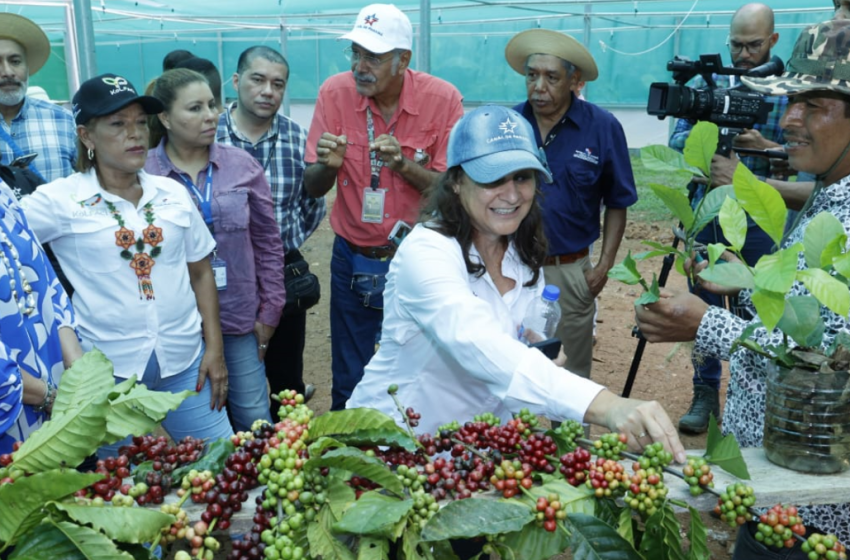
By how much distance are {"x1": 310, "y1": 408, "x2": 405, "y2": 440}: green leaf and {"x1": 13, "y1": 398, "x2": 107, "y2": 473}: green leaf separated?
0.39 meters

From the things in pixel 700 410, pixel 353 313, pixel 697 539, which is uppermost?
pixel 697 539

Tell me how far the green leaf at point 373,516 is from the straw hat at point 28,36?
3810mm

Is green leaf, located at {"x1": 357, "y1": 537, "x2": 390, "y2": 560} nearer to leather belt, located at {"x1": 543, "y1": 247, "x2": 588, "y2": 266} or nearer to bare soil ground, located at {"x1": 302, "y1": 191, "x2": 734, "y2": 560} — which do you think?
bare soil ground, located at {"x1": 302, "y1": 191, "x2": 734, "y2": 560}

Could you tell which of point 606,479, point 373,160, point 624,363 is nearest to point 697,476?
point 606,479

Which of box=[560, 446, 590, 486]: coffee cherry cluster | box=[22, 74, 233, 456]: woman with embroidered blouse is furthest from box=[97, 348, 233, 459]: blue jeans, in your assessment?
box=[560, 446, 590, 486]: coffee cherry cluster

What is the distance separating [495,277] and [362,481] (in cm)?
105

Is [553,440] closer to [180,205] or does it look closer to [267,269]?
[180,205]

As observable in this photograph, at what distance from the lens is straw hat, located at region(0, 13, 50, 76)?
4.12 m

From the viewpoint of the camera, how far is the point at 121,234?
111 inches

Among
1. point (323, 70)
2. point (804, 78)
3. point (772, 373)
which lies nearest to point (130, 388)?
point (772, 373)

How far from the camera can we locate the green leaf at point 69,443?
1.32 metres

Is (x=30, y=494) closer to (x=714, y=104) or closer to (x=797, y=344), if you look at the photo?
(x=797, y=344)

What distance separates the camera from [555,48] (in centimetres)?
A: 414

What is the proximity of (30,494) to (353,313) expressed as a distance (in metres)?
2.98
